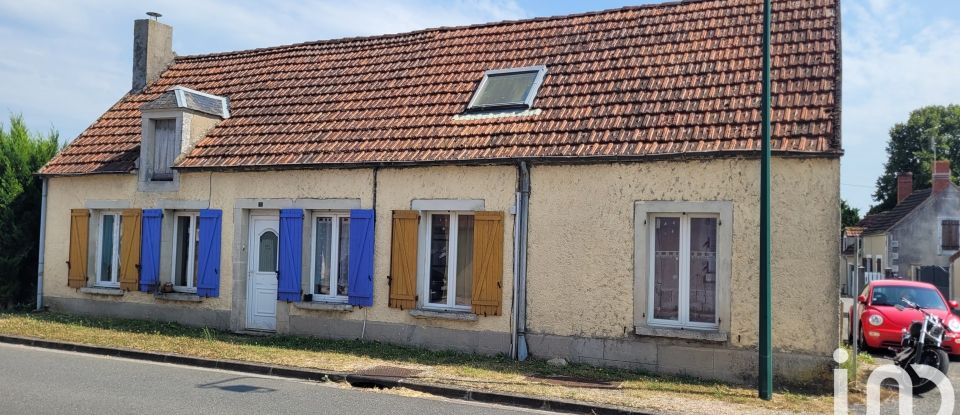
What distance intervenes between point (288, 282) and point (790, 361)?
26.5 ft

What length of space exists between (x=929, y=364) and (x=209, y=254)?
11.5 m

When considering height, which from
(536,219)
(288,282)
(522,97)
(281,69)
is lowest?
(288,282)

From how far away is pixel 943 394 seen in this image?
9828mm

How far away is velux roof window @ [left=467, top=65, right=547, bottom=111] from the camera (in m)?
13.0

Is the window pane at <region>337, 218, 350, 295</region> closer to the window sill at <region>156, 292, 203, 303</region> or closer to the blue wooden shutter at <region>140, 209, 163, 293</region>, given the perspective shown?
the window sill at <region>156, 292, 203, 303</region>

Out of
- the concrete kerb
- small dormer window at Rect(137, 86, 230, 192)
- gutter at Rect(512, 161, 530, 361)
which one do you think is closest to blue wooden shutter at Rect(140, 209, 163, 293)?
small dormer window at Rect(137, 86, 230, 192)

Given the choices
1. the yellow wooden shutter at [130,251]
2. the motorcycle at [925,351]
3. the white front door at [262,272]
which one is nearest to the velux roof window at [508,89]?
the white front door at [262,272]

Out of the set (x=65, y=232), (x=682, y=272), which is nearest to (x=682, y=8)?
(x=682, y=272)

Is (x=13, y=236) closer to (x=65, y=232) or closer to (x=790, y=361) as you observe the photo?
(x=65, y=232)

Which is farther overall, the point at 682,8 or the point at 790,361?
the point at 682,8

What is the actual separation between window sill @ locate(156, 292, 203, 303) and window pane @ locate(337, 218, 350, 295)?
287cm

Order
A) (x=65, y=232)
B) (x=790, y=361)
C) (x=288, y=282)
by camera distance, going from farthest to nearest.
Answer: (x=65, y=232), (x=288, y=282), (x=790, y=361)

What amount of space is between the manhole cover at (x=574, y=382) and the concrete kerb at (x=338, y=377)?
3.21 feet

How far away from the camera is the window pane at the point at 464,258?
488 inches
